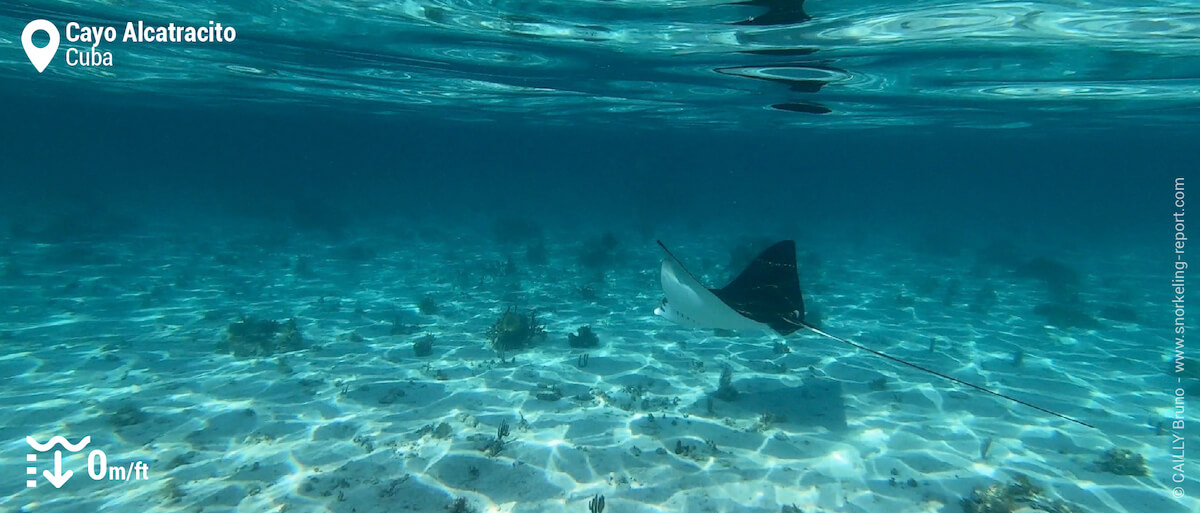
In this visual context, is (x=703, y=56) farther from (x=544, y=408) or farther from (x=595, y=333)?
(x=544, y=408)

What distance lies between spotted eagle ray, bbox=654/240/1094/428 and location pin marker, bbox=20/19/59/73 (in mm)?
17094

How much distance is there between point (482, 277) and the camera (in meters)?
19.6

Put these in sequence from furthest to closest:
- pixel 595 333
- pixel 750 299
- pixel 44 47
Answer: pixel 44 47, pixel 595 333, pixel 750 299

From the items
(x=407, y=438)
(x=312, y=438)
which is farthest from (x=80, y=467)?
(x=407, y=438)

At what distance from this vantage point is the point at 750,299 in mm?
8156

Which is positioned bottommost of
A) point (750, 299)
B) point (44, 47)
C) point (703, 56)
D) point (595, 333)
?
point (595, 333)

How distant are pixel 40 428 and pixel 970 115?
30.1 m

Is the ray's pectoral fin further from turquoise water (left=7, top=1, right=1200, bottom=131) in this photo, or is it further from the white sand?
turquoise water (left=7, top=1, right=1200, bottom=131)

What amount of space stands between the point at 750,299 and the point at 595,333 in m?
5.80

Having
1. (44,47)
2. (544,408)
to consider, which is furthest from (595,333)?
(44,47)

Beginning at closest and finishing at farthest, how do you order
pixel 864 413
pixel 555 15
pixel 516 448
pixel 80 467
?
pixel 80 467, pixel 516 448, pixel 864 413, pixel 555 15

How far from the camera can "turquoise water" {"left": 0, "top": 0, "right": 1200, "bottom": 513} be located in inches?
278

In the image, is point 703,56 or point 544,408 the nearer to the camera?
point 544,408

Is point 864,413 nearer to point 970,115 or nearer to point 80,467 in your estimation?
point 80,467
